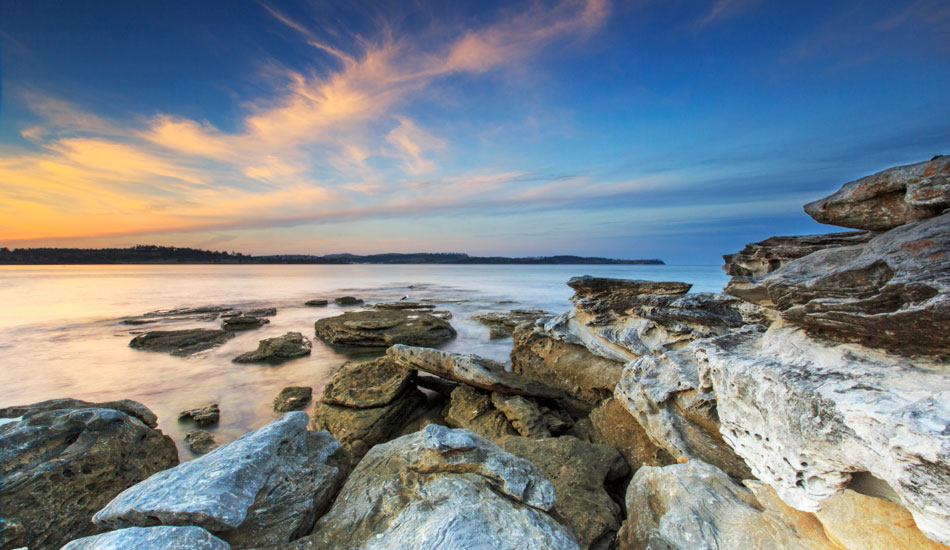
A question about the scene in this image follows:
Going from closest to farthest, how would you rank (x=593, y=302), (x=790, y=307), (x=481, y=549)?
(x=481, y=549), (x=790, y=307), (x=593, y=302)

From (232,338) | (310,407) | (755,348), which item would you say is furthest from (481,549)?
(232,338)

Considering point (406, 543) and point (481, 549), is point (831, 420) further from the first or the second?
point (406, 543)

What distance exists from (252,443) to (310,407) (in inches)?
256

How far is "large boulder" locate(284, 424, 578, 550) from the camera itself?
9.72 ft

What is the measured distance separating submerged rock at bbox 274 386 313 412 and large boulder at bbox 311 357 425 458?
2.11 meters

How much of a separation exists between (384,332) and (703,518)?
47.4ft

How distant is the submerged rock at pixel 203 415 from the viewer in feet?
29.9

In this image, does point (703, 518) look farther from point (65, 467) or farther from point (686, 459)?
point (65, 467)

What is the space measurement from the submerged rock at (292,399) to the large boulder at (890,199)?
11.0 metres

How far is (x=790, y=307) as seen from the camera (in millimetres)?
3852

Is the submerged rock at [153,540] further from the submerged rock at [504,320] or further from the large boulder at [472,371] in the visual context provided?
the submerged rock at [504,320]

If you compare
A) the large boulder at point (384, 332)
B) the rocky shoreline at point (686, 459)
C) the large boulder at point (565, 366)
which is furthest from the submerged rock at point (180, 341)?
the large boulder at point (565, 366)

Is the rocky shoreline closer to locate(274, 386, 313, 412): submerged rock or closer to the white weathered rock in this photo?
the white weathered rock

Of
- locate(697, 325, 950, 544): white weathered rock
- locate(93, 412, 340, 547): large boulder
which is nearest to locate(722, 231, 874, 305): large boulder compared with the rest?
locate(697, 325, 950, 544): white weathered rock
